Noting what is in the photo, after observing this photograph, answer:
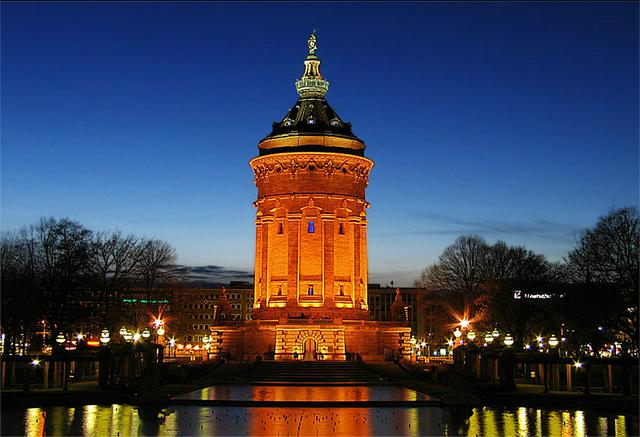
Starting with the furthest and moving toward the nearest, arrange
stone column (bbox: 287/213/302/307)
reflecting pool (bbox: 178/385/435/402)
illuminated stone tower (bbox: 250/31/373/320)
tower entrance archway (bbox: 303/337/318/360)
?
illuminated stone tower (bbox: 250/31/373/320), stone column (bbox: 287/213/302/307), tower entrance archway (bbox: 303/337/318/360), reflecting pool (bbox: 178/385/435/402)

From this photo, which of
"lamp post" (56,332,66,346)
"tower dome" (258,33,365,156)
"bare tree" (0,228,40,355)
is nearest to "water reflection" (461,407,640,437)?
"lamp post" (56,332,66,346)

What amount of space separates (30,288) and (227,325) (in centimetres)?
2539

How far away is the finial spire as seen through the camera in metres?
99.0

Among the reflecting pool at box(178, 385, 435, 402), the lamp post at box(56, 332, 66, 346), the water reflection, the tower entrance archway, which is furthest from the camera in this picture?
the tower entrance archway

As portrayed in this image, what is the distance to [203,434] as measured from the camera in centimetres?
3164

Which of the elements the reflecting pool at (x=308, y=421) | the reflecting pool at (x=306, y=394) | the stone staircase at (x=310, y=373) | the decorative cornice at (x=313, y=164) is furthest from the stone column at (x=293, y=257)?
the reflecting pool at (x=308, y=421)

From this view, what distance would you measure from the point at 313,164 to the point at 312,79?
12.0 metres

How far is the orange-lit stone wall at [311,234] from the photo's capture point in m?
91.8

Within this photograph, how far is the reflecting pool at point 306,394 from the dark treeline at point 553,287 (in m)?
22.8

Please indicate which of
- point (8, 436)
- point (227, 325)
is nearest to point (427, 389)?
point (8, 436)

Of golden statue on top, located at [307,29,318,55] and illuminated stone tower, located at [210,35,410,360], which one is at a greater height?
golden statue on top, located at [307,29,318,55]

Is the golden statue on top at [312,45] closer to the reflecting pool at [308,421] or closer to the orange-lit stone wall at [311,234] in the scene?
the orange-lit stone wall at [311,234]

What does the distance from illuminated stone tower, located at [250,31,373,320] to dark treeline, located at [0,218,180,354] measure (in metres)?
12.9

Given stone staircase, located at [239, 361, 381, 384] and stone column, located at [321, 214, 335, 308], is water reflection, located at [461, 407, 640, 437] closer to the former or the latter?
stone staircase, located at [239, 361, 381, 384]
